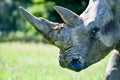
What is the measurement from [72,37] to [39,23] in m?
0.45

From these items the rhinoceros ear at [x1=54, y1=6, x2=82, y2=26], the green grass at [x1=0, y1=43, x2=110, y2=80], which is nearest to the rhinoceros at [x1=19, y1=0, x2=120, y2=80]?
the rhinoceros ear at [x1=54, y1=6, x2=82, y2=26]

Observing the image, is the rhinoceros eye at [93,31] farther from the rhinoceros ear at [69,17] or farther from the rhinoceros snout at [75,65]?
the rhinoceros snout at [75,65]

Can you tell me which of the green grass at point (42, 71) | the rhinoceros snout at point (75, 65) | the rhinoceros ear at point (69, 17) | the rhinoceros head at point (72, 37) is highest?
the rhinoceros ear at point (69, 17)

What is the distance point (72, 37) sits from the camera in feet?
22.4

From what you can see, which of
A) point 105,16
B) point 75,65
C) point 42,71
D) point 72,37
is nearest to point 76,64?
point 75,65

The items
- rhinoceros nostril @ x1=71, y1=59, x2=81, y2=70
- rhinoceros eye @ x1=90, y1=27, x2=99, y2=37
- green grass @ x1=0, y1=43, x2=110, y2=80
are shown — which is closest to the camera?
rhinoceros nostril @ x1=71, y1=59, x2=81, y2=70

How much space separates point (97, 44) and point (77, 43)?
30cm

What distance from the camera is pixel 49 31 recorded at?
6906 mm

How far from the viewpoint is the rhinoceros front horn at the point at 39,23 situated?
6.82 meters

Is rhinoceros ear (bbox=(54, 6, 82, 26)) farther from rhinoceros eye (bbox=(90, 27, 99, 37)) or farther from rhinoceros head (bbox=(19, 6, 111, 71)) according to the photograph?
rhinoceros eye (bbox=(90, 27, 99, 37))

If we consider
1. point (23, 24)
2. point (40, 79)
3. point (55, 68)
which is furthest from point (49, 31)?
point (23, 24)

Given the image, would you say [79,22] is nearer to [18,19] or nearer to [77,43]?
[77,43]

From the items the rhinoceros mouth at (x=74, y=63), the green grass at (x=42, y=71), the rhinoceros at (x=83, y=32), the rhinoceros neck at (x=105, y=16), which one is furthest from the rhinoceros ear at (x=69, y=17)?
the green grass at (x=42, y=71)

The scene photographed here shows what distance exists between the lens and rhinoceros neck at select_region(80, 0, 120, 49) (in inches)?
278
